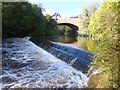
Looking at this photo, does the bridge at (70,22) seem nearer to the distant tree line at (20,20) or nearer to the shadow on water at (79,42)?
the distant tree line at (20,20)

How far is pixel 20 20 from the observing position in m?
17.6

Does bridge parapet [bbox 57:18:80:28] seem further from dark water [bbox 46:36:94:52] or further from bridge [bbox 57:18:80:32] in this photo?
dark water [bbox 46:36:94:52]

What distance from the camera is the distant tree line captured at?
1631 centimetres

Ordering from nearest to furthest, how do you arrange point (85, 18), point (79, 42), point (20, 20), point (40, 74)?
point (40, 74), point (79, 42), point (20, 20), point (85, 18)

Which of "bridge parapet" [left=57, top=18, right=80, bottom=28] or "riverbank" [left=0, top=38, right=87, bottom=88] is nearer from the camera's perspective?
"riverbank" [left=0, top=38, right=87, bottom=88]

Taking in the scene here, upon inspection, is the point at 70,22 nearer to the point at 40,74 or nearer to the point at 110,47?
the point at 40,74

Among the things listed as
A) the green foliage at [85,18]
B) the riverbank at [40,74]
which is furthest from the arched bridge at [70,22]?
the riverbank at [40,74]

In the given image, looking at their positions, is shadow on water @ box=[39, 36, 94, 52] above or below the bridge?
below

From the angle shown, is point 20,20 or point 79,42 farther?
point 20,20

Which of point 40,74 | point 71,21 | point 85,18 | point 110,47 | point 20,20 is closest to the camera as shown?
point 110,47

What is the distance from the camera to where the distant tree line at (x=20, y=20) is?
53.5ft

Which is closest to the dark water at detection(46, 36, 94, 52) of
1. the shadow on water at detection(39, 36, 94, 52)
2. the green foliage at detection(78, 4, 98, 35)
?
the shadow on water at detection(39, 36, 94, 52)

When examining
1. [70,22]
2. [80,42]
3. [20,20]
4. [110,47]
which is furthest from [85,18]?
[110,47]

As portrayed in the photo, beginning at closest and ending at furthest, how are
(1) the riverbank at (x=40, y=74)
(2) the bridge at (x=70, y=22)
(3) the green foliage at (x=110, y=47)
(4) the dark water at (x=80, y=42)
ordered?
(3) the green foliage at (x=110, y=47) → (1) the riverbank at (x=40, y=74) → (4) the dark water at (x=80, y=42) → (2) the bridge at (x=70, y=22)
